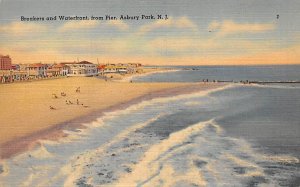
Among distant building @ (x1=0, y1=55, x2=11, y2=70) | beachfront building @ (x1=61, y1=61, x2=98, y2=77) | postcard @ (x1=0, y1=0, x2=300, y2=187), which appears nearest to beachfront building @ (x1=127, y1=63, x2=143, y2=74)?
postcard @ (x1=0, y1=0, x2=300, y2=187)

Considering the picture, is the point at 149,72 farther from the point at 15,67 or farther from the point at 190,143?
the point at 15,67

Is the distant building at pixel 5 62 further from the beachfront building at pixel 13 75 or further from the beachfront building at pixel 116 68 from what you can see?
the beachfront building at pixel 116 68

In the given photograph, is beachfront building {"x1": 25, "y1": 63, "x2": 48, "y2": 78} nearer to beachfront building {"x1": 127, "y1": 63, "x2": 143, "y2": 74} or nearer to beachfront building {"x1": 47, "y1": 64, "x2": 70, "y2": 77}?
beachfront building {"x1": 47, "y1": 64, "x2": 70, "y2": 77}

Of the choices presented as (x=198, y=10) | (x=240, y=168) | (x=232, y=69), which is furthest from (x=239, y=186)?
(x=198, y=10)

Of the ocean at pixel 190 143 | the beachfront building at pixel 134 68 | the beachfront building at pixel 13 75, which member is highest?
the beachfront building at pixel 134 68

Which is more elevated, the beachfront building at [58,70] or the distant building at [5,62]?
Result: the distant building at [5,62]

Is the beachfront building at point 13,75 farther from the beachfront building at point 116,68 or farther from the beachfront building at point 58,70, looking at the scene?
the beachfront building at point 116,68

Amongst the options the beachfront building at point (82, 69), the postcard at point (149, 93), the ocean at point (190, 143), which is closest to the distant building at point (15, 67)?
the postcard at point (149, 93)

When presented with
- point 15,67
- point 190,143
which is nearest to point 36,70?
point 15,67
